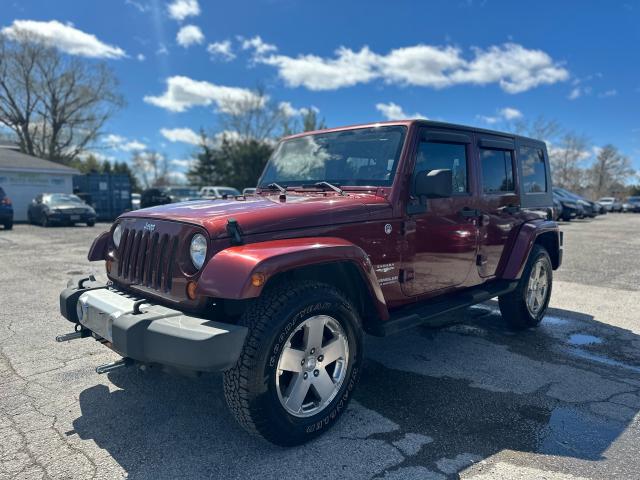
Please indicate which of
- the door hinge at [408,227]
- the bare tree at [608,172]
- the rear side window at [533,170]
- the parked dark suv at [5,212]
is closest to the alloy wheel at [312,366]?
the door hinge at [408,227]

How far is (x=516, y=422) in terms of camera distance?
301cm

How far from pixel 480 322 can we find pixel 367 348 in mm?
1709

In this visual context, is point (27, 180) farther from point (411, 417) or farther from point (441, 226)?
point (411, 417)

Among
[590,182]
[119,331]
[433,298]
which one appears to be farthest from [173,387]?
[590,182]

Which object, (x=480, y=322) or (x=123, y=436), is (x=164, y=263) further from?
(x=480, y=322)

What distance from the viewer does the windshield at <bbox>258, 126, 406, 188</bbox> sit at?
3.56 m

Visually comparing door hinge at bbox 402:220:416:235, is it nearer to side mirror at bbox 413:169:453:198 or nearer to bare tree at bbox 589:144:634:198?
side mirror at bbox 413:169:453:198

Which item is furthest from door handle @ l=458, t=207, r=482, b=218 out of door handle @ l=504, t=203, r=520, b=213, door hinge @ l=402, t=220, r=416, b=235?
door hinge @ l=402, t=220, r=416, b=235

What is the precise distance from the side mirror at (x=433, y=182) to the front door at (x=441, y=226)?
12cm

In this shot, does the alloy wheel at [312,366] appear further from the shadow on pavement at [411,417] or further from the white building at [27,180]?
the white building at [27,180]

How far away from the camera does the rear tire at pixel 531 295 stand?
4863 mm

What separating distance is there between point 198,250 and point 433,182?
1703 mm

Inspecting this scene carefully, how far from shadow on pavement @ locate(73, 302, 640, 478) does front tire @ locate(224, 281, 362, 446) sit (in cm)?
18

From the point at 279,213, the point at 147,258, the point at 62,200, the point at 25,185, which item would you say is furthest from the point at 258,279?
the point at 25,185
